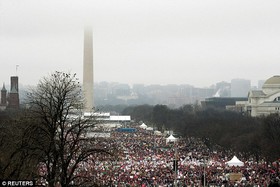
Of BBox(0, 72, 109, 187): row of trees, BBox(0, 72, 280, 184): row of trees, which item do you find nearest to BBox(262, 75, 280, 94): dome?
BBox(0, 72, 280, 184): row of trees

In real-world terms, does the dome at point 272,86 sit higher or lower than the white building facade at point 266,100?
higher

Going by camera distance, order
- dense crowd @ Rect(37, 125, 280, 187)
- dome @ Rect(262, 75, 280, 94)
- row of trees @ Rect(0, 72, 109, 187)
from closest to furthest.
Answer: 1. row of trees @ Rect(0, 72, 109, 187)
2. dense crowd @ Rect(37, 125, 280, 187)
3. dome @ Rect(262, 75, 280, 94)

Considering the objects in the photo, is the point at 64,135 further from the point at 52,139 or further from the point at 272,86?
the point at 272,86

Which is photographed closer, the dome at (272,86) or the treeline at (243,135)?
the treeline at (243,135)

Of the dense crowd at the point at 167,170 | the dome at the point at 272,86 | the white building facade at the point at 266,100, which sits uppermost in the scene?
the dome at the point at 272,86

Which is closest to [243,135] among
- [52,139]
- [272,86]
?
[52,139]

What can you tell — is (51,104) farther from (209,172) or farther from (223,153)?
(223,153)

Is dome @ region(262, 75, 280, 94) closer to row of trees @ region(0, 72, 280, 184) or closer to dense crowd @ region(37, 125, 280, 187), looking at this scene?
row of trees @ region(0, 72, 280, 184)

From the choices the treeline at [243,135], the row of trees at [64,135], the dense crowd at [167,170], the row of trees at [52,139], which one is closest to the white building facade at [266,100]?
the row of trees at [64,135]

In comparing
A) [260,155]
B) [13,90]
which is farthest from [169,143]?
[13,90]

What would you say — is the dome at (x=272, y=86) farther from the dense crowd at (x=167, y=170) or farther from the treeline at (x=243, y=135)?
the dense crowd at (x=167, y=170)

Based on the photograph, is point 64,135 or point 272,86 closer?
point 64,135

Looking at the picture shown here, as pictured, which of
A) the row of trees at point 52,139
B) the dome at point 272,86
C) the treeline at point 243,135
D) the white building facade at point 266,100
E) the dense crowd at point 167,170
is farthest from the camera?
the dome at point 272,86
